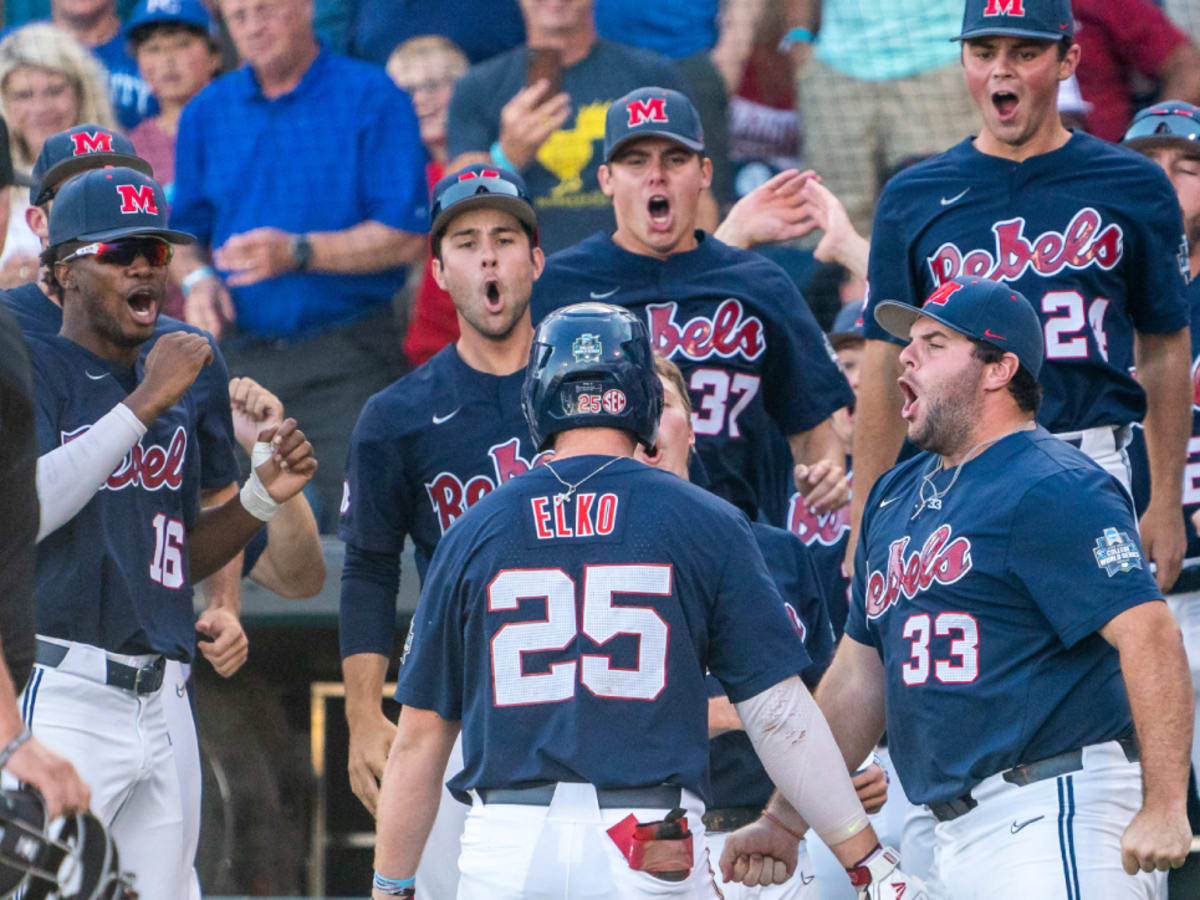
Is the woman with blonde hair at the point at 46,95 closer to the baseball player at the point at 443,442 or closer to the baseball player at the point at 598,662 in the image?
the baseball player at the point at 443,442

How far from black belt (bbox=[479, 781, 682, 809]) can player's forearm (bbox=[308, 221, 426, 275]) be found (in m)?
3.58

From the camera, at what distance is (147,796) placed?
4434 millimetres

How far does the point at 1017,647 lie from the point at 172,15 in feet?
14.9

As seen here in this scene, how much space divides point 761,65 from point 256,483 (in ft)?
10.1

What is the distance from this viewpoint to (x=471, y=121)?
22.0ft

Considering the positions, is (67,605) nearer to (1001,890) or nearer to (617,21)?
(1001,890)

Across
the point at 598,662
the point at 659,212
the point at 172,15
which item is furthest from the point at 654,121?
the point at 172,15

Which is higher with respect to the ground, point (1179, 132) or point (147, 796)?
point (1179, 132)

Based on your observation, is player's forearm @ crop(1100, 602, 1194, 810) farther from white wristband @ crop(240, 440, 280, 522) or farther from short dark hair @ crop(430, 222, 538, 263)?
white wristband @ crop(240, 440, 280, 522)

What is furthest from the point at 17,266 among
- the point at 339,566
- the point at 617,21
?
the point at 617,21

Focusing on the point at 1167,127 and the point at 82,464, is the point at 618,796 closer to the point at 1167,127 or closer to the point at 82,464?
the point at 82,464

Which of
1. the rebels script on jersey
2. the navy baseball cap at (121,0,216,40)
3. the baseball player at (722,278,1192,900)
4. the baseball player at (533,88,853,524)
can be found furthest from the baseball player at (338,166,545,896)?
the navy baseball cap at (121,0,216,40)

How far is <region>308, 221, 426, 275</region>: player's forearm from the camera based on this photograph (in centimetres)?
652


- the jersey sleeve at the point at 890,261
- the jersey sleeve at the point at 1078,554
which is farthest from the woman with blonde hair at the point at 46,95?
the jersey sleeve at the point at 1078,554
